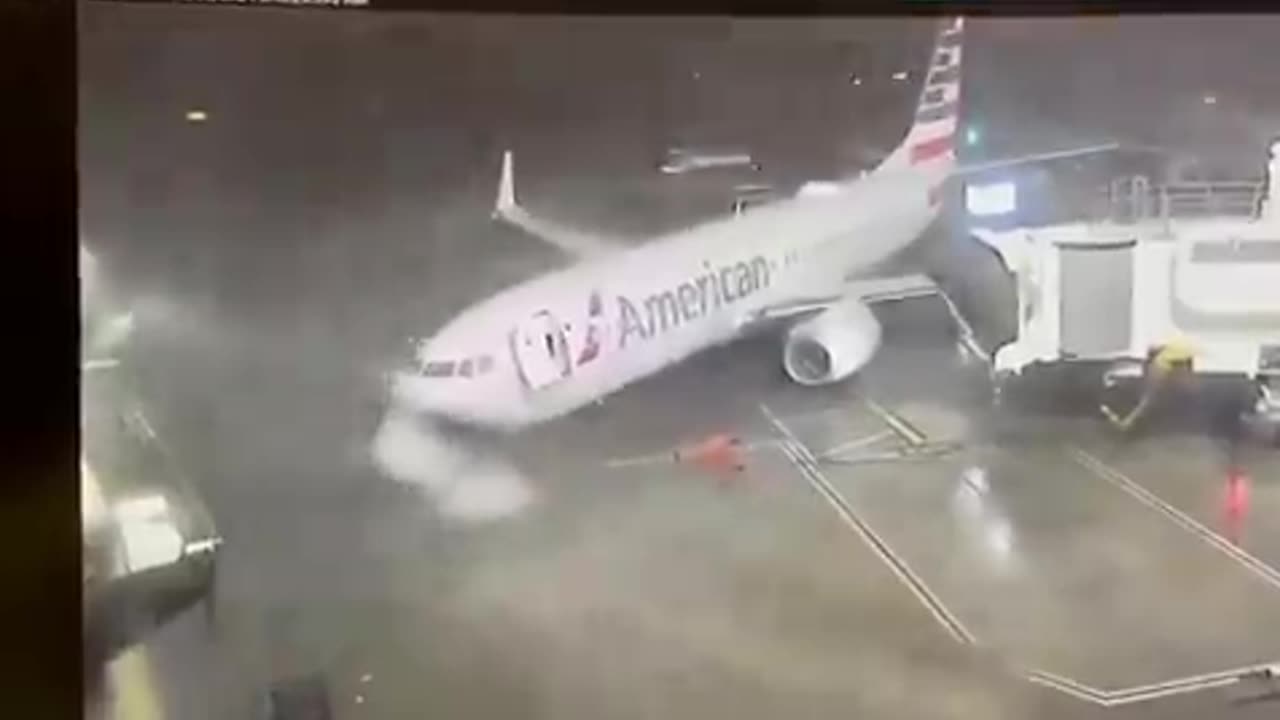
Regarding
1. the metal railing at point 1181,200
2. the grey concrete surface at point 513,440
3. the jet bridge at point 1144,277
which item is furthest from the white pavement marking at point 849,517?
Result: the metal railing at point 1181,200

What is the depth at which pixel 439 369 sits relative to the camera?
1021 millimetres

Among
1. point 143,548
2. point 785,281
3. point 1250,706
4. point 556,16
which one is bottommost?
point 1250,706

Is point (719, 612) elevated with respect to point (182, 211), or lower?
lower

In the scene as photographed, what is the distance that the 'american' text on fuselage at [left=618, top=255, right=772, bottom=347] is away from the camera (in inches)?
40.9

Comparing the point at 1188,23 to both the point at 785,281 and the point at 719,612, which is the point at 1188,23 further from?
the point at 719,612

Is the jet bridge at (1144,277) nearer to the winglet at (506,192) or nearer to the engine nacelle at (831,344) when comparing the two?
the engine nacelle at (831,344)

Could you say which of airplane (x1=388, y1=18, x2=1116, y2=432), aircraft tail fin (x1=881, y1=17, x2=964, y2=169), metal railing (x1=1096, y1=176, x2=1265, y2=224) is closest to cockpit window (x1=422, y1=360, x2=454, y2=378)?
airplane (x1=388, y1=18, x2=1116, y2=432)

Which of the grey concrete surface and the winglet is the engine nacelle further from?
the winglet

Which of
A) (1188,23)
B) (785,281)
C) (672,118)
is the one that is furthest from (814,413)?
(1188,23)

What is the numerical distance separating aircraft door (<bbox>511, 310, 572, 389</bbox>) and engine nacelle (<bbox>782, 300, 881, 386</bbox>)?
0.13 meters

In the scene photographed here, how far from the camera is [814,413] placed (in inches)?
41.4

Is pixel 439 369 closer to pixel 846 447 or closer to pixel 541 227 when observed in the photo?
pixel 541 227

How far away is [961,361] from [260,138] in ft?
1.34

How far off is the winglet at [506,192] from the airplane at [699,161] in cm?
8
